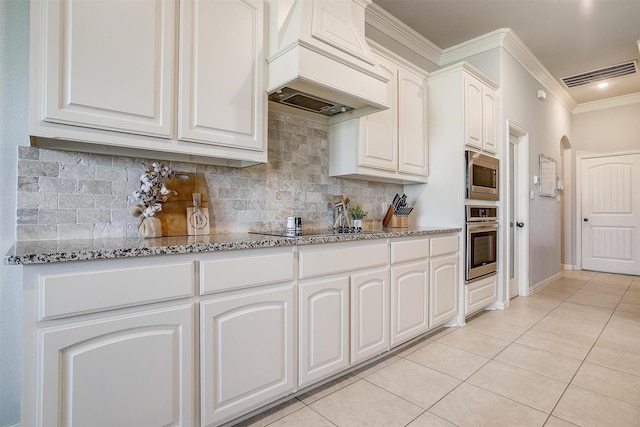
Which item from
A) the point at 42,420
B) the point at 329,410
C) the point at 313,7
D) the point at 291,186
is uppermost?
the point at 313,7

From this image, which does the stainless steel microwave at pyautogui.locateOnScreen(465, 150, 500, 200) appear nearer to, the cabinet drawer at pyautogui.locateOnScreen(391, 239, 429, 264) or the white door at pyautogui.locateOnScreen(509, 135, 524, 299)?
the white door at pyautogui.locateOnScreen(509, 135, 524, 299)

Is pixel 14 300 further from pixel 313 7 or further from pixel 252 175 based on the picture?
pixel 313 7

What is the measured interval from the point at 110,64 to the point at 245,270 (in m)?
1.07

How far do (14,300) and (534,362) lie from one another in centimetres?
301

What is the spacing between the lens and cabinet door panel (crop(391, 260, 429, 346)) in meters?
2.35

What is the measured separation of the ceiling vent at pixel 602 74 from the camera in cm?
429

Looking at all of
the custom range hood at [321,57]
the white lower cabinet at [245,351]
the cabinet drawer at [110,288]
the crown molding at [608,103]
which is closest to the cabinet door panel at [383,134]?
the custom range hood at [321,57]

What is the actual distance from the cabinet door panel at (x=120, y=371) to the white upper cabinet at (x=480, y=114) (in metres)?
2.85

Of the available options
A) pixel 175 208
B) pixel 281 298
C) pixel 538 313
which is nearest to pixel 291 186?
pixel 175 208

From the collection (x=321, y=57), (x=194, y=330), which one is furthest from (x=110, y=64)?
(x=194, y=330)

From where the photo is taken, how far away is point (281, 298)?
5.57 ft

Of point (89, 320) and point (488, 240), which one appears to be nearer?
point (89, 320)

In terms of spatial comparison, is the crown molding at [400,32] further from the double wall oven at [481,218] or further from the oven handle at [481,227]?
the oven handle at [481,227]

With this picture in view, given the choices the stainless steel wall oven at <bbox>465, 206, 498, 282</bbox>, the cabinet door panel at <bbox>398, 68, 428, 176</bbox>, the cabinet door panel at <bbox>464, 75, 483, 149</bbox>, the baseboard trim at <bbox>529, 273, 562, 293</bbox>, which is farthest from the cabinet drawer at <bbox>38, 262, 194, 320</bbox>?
the baseboard trim at <bbox>529, 273, 562, 293</bbox>
